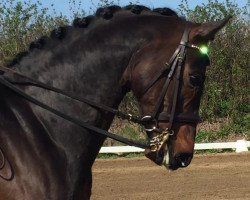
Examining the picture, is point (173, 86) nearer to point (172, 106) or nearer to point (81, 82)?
point (172, 106)

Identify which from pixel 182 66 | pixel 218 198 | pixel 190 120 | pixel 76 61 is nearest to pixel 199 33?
pixel 182 66

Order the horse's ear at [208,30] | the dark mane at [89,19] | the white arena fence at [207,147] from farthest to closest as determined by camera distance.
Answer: the white arena fence at [207,147]
the dark mane at [89,19]
the horse's ear at [208,30]

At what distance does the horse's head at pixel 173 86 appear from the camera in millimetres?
3629

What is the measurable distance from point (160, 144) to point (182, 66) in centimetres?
47

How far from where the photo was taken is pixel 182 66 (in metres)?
3.65

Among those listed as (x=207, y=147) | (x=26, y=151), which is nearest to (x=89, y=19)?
(x=26, y=151)

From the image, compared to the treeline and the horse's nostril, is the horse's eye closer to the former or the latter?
the horse's nostril

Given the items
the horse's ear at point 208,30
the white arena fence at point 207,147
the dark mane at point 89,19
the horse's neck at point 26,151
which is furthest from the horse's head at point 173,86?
the white arena fence at point 207,147

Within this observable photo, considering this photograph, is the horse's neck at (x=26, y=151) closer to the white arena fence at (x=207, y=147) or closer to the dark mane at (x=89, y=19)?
the dark mane at (x=89, y=19)

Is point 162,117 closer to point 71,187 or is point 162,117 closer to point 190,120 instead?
point 190,120

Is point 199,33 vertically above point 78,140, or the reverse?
point 199,33

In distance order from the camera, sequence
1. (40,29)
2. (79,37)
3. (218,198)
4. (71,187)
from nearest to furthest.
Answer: (71,187), (79,37), (218,198), (40,29)

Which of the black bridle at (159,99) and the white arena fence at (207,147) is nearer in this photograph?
the black bridle at (159,99)

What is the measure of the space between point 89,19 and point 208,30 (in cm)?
75
